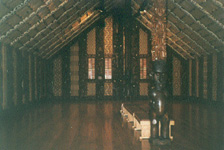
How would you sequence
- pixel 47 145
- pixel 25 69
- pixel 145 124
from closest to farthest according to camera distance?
pixel 47 145 < pixel 145 124 < pixel 25 69

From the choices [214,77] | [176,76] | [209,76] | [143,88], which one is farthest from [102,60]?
[214,77]

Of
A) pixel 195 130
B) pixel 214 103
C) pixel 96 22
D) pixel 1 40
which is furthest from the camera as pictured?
pixel 96 22

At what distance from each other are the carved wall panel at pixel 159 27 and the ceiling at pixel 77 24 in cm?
302

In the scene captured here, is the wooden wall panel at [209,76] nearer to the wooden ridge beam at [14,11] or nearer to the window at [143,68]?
the window at [143,68]

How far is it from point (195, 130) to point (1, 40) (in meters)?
5.09

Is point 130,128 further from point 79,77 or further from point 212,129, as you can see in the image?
point 79,77

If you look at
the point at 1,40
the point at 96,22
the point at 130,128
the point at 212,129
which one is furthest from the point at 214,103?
the point at 1,40

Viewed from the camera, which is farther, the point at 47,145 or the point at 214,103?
the point at 214,103

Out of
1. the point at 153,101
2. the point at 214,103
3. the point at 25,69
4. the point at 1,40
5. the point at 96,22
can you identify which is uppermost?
the point at 96,22

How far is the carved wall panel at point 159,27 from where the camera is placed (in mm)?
4137

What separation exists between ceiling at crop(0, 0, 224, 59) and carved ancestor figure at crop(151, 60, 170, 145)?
3333 mm

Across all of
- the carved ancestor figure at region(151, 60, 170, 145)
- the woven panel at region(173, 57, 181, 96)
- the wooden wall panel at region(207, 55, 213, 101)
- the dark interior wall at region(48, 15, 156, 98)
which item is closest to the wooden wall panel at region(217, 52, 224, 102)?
the wooden wall panel at region(207, 55, 213, 101)

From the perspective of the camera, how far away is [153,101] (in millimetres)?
4219

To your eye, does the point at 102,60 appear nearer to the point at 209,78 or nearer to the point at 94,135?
the point at 209,78
